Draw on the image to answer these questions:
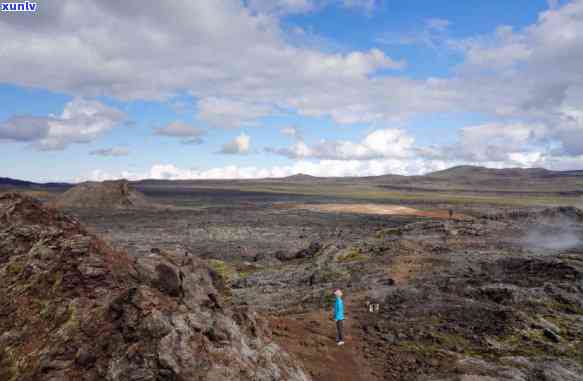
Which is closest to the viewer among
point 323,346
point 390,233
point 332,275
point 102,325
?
point 102,325

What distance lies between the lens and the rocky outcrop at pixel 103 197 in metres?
90.3

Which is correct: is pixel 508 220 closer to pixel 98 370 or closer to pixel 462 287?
pixel 462 287

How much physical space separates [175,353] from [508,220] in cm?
5674

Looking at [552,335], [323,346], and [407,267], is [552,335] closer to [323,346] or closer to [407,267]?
[323,346]

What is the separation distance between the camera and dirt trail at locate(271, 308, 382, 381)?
567 inches

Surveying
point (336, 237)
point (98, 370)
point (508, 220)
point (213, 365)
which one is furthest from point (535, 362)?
point (508, 220)

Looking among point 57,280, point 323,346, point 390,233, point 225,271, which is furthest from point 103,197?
point 57,280

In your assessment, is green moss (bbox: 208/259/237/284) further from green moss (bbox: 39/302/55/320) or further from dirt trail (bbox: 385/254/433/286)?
green moss (bbox: 39/302/55/320)

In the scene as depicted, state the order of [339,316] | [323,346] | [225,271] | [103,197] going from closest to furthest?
[323,346], [339,316], [225,271], [103,197]

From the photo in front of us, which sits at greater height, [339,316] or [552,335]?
[339,316]

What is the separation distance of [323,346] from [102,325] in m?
8.32

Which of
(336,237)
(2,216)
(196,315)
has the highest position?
(2,216)

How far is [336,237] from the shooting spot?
179 ft

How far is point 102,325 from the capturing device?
10805 mm
